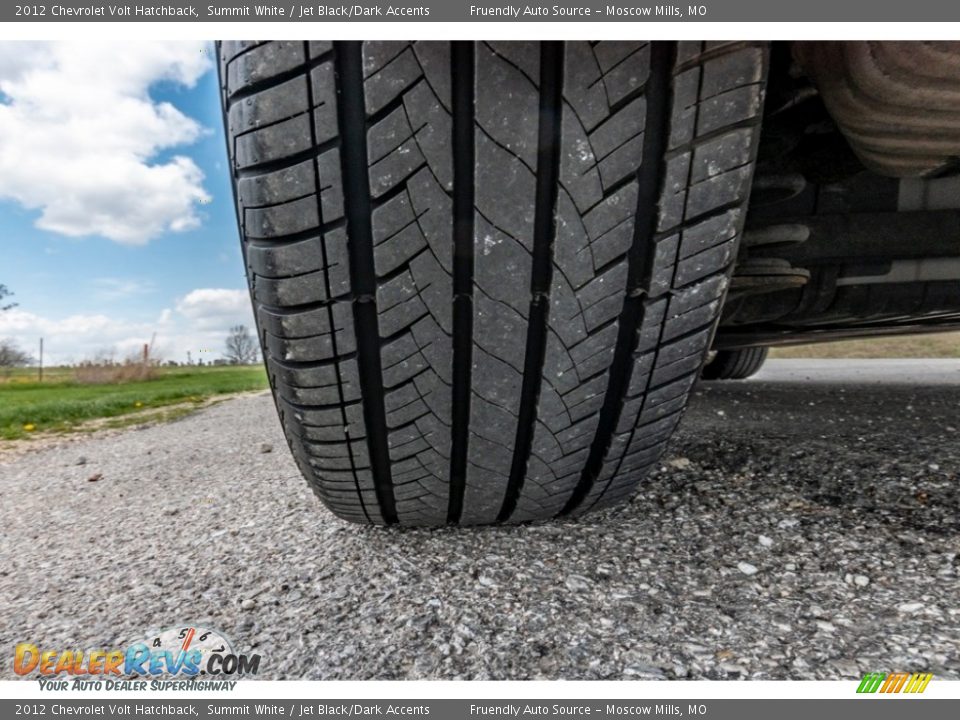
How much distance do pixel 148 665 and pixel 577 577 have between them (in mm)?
587

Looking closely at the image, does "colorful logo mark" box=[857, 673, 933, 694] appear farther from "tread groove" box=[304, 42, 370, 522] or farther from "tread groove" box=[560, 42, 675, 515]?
"tread groove" box=[304, 42, 370, 522]

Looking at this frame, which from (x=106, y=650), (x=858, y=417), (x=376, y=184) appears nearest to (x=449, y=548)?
(x=106, y=650)

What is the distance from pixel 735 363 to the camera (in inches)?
146

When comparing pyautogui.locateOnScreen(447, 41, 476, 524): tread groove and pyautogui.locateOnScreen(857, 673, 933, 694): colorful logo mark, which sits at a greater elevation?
pyautogui.locateOnScreen(447, 41, 476, 524): tread groove

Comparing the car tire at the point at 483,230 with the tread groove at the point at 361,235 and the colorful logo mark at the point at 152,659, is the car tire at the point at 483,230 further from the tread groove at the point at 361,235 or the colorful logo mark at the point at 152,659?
the colorful logo mark at the point at 152,659

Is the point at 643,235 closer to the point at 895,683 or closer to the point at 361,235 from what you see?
the point at 361,235

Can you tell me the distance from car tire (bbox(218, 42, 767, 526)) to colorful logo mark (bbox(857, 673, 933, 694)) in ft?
1.29

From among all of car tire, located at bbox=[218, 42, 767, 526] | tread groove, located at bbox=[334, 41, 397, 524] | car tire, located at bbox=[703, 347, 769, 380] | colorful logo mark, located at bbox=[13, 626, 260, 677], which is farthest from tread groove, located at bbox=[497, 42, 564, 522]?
car tire, located at bbox=[703, 347, 769, 380]

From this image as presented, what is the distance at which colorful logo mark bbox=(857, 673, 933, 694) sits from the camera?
0.66m

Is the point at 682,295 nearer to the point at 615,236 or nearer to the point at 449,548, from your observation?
the point at 615,236

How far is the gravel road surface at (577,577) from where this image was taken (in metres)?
0.73

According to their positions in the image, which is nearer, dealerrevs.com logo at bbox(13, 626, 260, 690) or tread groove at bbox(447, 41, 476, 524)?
tread groove at bbox(447, 41, 476, 524)

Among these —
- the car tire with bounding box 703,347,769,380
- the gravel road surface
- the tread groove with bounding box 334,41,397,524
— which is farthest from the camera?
the car tire with bounding box 703,347,769,380

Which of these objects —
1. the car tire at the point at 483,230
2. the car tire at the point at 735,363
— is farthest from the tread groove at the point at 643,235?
the car tire at the point at 735,363
